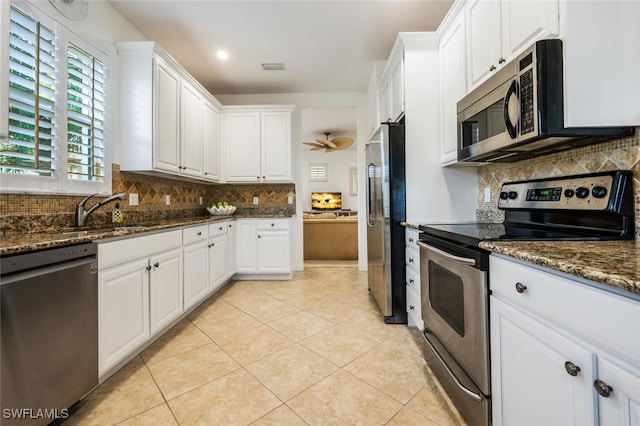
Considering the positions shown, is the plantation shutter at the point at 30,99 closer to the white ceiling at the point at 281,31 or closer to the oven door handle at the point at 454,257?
the white ceiling at the point at 281,31

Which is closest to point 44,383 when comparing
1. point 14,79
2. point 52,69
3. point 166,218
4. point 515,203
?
point 14,79

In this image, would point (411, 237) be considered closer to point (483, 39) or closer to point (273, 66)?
point (483, 39)

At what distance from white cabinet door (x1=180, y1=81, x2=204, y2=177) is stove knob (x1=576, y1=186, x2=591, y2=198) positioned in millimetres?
3113

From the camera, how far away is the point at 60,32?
182 centimetres

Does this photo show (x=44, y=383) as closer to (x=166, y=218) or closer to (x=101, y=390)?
(x=101, y=390)

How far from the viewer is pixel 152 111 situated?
241 cm

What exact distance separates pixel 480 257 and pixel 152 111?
2732 mm

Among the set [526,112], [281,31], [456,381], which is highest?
[281,31]

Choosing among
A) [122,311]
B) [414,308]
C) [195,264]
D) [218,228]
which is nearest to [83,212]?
[122,311]

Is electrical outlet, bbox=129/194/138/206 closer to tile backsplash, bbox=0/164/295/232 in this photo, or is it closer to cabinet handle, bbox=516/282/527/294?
tile backsplash, bbox=0/164/295/232

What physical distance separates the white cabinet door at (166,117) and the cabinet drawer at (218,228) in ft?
2.23

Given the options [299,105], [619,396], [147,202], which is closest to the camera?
[619,396]

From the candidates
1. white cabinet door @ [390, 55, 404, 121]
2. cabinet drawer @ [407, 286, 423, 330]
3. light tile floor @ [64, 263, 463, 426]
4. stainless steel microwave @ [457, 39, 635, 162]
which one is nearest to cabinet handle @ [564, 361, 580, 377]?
light tile floor @ [64, 263, 463, 426]

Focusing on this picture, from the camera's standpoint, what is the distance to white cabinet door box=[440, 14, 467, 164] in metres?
1.87
